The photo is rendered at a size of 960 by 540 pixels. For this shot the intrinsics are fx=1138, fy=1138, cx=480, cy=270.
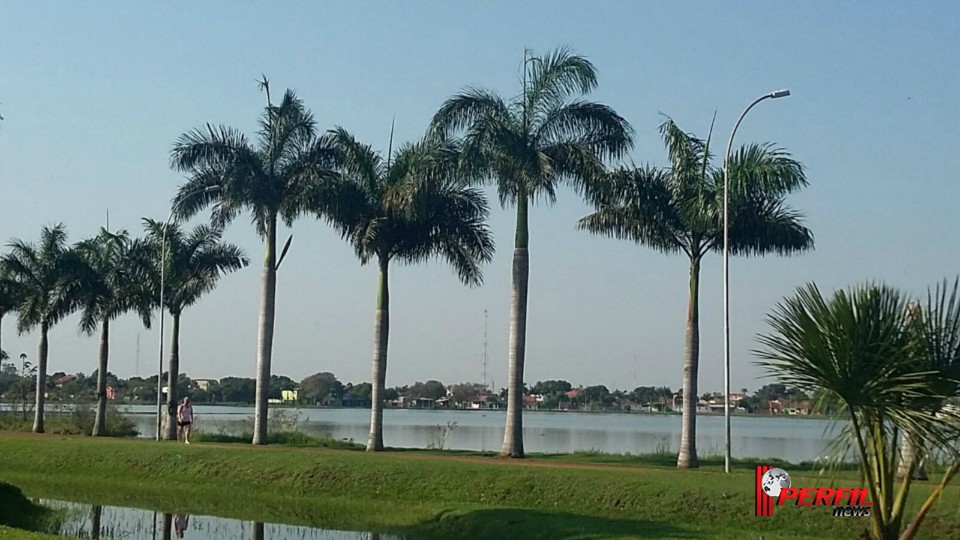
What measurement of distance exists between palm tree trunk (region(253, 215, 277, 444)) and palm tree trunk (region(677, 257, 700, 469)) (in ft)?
51.7

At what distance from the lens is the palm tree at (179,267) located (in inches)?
1833

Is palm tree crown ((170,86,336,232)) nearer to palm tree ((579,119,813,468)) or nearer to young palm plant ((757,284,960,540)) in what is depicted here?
palm tree ((579,119,813,468))

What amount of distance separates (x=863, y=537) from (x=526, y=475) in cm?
1269

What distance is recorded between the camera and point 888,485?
15727mm

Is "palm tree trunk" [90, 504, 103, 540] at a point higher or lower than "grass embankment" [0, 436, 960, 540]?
lower

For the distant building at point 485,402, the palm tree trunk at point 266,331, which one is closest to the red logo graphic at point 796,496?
the palm tree trunk at point 266,331

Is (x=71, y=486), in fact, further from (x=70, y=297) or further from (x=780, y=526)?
(x=780, y=526)

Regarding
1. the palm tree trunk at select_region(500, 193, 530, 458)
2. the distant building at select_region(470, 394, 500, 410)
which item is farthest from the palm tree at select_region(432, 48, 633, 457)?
the distant building at select_region(470, 394, 500, 410)

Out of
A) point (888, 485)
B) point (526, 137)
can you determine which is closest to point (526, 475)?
point (526, 137)

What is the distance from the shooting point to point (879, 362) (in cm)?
1488

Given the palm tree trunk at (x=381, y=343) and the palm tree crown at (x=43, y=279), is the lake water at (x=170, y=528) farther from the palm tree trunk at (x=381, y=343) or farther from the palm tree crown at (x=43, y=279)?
the palm tree crown at (x=43, y=279)

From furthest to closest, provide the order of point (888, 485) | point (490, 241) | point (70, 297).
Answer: point (70, 297)
point (490, 241)
point (888, 485)

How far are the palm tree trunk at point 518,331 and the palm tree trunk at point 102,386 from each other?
21719 mm

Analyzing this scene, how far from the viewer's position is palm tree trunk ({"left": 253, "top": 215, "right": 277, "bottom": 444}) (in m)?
40.5
